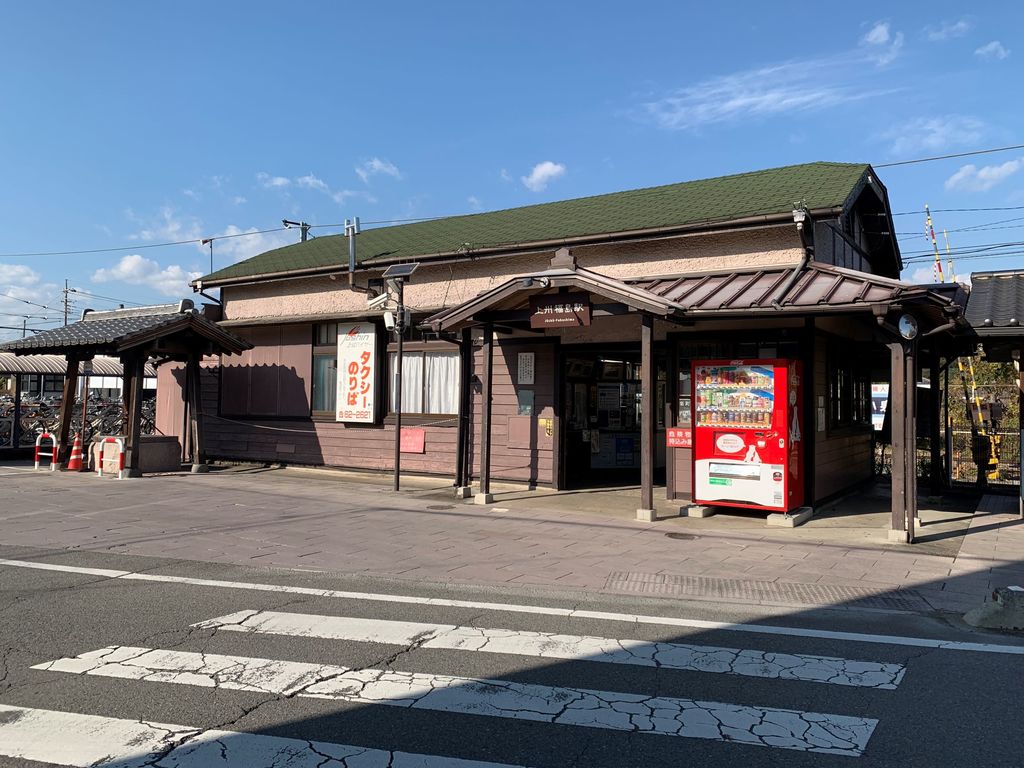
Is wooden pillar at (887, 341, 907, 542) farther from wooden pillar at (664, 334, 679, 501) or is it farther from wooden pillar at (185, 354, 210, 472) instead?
wooden pillar at (185, 354, 210, 472)

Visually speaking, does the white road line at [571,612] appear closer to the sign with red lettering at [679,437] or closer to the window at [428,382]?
the sign with red lettering at [679,437]

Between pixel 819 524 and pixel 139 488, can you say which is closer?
pixel 819 524

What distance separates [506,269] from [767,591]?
31.0ft

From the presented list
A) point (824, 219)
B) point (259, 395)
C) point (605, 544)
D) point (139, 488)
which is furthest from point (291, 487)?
point (824, 219)

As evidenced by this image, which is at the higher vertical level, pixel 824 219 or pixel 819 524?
pixel 824 219

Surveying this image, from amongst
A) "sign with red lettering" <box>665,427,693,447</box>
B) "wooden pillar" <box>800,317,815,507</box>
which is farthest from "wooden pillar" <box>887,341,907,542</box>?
"sign with red lettering" <box>665,427,693,447</box>

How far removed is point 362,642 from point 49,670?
2047 millimetres

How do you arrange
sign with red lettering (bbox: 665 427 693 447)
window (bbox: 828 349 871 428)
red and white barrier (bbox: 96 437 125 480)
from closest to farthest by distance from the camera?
sign with red lettering (bbox: 665 427 693 447), window (bbox: 828 349 871 428), red and white barrier (bbox: 96 437 125 480)

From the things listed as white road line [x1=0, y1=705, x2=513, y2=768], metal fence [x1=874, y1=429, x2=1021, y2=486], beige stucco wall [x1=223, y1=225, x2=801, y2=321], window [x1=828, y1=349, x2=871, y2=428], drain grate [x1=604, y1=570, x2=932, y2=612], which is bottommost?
drain grate [x1=604, y1=570, x2=932, y2=612]

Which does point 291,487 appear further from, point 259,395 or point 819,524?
point 819,524

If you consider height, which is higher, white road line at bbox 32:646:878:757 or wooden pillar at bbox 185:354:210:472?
wooden pillar at bbox 185:354:210:472

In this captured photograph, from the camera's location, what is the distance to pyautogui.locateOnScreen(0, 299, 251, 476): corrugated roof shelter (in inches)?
642

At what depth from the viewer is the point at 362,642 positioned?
18.3 feet

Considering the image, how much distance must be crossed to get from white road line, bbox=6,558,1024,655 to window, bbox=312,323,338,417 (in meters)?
9.66
